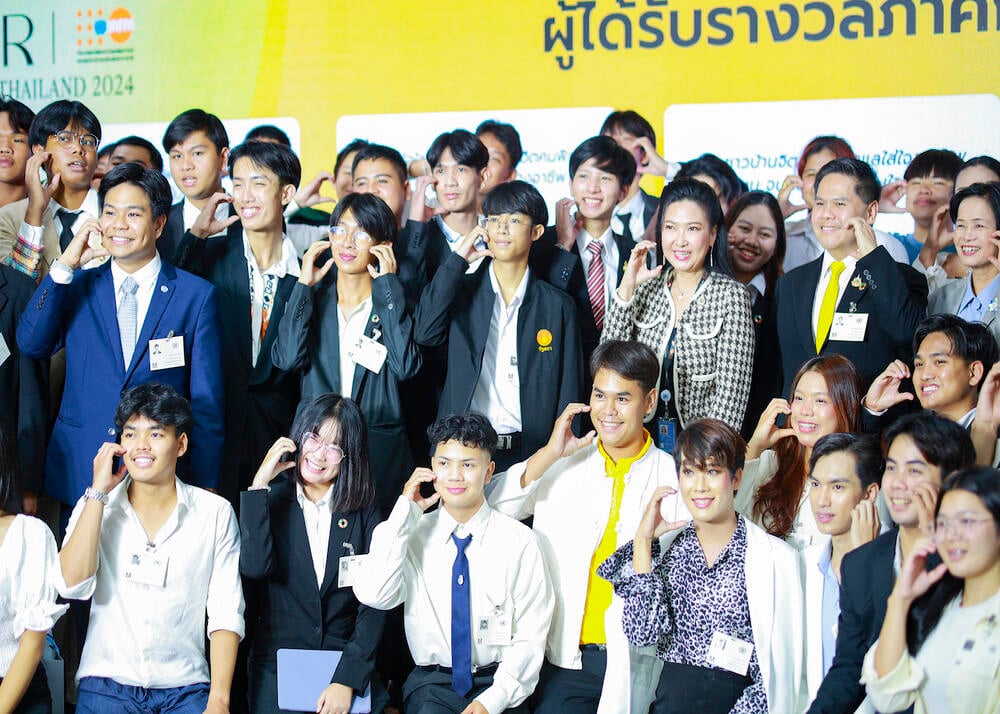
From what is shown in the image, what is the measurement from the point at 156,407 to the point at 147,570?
1.54 feet

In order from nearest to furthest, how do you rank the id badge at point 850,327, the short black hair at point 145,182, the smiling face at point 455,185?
the short black hair at point 145,182 < the id badge at point 850,327 < the smiling face at point 455,185

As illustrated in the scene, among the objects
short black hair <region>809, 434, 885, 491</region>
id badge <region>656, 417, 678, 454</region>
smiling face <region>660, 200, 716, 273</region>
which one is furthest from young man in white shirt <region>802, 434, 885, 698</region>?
smiling face <region>660, 200, 716, 273</region>

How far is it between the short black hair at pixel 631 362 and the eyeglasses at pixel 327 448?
819 mm

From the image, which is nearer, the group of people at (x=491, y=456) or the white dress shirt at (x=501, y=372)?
the group of people at (x=491, y=456)

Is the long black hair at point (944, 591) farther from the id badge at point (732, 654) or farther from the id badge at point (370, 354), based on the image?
the id badge at point (370, 354)

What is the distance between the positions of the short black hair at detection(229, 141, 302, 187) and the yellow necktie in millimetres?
1978

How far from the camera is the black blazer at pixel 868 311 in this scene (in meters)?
3.87

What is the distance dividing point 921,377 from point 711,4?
9.26 ft

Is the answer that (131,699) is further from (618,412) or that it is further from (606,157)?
(606,157)

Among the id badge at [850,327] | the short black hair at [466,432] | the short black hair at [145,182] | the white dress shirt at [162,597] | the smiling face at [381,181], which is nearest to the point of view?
the white dress shirt at [162,597]

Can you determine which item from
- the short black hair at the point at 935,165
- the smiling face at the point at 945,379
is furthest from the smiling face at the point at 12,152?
the short black hair at the point at 935,165

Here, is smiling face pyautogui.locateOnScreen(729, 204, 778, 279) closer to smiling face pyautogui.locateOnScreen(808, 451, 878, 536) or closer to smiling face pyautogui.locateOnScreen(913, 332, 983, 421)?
smiling face pyautogui.locateOnScreen(913, 332, 983, 421)

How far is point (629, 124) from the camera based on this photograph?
5441 millimetres

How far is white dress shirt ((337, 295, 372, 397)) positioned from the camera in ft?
13.2
